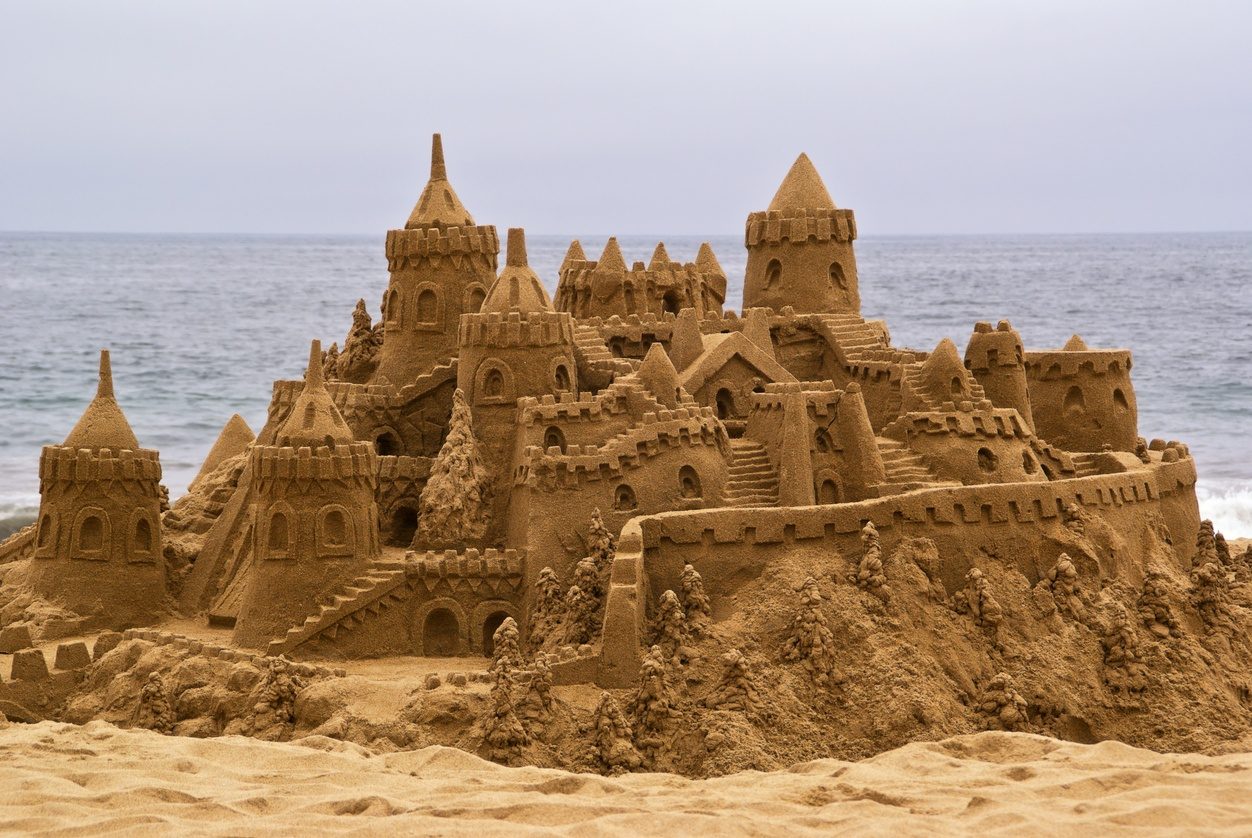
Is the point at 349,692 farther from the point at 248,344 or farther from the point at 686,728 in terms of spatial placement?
the point at 248,344

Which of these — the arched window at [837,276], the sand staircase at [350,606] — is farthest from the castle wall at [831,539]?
the arched window at [837,276]

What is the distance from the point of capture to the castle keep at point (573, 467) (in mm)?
29812

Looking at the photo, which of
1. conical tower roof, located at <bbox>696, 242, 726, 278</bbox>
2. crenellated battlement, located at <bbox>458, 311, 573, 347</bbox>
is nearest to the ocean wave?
conical tower roof, located at <bbox>696, 242, 726, 278</bbox>

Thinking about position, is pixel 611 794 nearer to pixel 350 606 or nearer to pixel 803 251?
pixel 350 606

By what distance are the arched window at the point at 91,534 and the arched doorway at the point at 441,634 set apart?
5886 millimetres

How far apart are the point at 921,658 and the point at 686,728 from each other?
3672mm

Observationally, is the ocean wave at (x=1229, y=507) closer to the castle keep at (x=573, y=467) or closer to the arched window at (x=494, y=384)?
the castle keep at (x=573, y=467)

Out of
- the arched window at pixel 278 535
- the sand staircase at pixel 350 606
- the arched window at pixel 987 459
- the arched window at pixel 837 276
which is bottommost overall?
the sand staircase at pixel 350 606

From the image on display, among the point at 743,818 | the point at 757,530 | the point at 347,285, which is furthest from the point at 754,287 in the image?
the point at 347,285

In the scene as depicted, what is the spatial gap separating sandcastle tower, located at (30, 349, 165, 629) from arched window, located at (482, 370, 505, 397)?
17.7 feet

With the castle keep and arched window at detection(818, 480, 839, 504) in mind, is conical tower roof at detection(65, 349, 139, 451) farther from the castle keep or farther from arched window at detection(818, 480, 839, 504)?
arched window at detection(818, 480, 839, 504)

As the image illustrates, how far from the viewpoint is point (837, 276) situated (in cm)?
3844

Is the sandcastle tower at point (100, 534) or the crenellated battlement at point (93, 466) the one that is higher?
the crenellated battlement at point (93, 466)

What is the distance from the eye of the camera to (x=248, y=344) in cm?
8981
